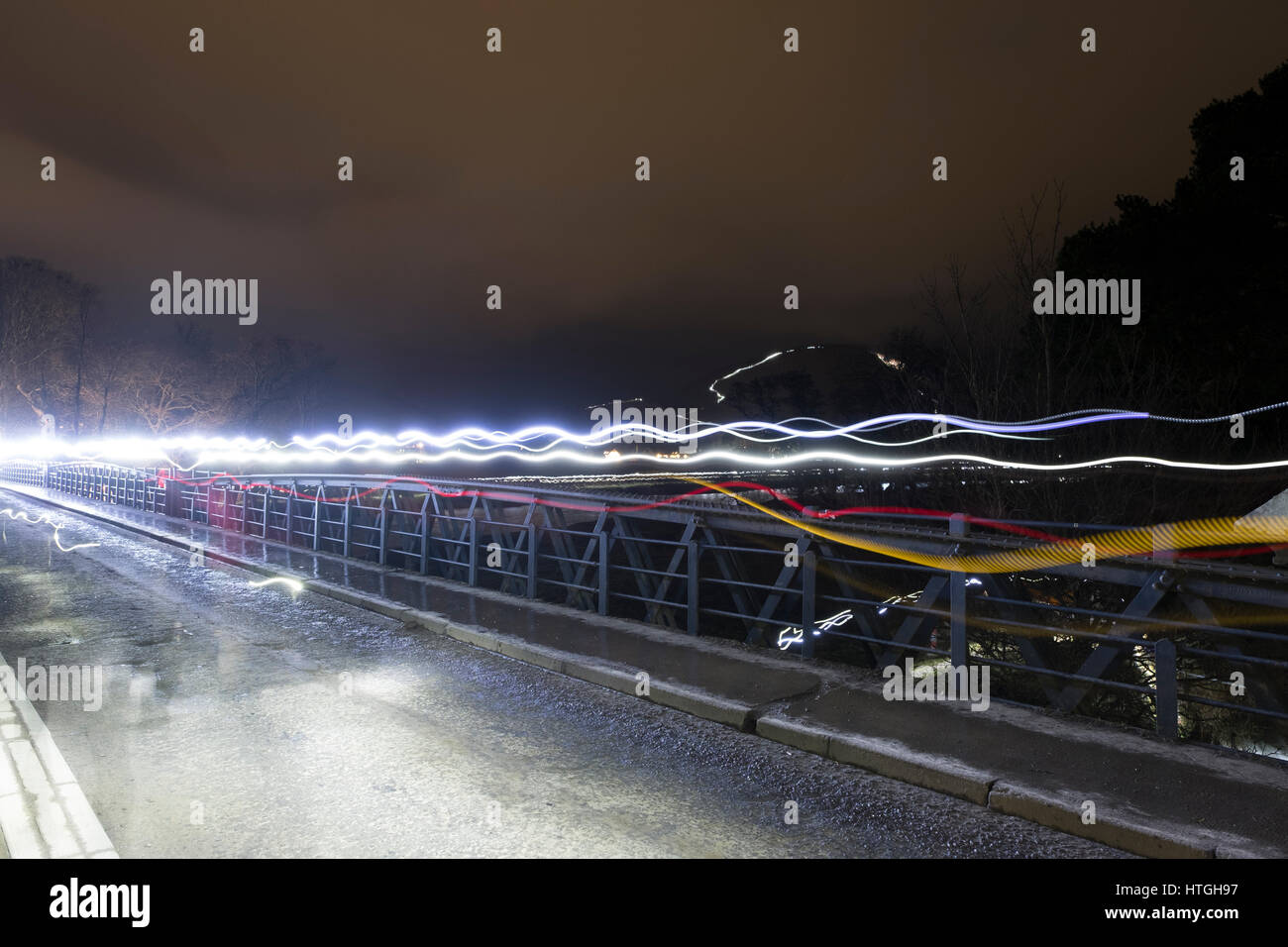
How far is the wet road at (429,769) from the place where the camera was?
4609 millimetres

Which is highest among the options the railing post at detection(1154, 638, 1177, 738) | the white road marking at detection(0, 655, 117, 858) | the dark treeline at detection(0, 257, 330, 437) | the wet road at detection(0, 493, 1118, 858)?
the dark treeline at detection(0, 257, 330, 437)

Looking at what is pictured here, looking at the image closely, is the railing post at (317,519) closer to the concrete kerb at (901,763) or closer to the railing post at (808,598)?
the concrete kerb at (901,763)

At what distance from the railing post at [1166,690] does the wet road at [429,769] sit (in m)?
1.85

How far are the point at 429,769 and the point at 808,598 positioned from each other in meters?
4.08

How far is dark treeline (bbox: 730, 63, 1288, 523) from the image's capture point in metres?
15.3

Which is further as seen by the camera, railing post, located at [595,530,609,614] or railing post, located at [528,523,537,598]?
railing post, located at [528,523,537,598]

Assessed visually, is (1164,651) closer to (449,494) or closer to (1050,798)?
(1050,798)

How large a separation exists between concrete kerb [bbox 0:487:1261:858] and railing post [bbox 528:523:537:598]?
192 centimetres

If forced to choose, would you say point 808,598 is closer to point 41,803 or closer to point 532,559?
point 532,559

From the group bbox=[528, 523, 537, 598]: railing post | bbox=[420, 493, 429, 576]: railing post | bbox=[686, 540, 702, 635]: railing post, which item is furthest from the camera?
bbox=[420, 493, 429, 576]: railing post

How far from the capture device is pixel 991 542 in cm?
702

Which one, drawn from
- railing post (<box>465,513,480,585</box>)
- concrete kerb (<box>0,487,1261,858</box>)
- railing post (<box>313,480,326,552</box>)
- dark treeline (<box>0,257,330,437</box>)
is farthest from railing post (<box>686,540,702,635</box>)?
dark treeline (<box>0,257,330,437</box>)

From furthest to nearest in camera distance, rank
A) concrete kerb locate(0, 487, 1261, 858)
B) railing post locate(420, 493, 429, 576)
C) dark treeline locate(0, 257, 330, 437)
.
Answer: dark treeline locate(0, 257, 330, 437) → railing post locate(420, 493, 429, 576) → concrete kerb locate(0, 487, 1261, 858)

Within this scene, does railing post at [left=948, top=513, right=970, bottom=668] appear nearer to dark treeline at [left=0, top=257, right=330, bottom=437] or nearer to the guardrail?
the guardrail
